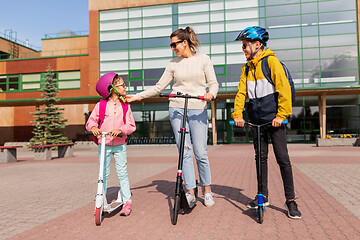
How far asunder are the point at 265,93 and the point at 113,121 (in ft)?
5.89

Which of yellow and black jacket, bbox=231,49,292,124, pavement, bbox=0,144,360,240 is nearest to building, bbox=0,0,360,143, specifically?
pavement, bbox=0,144,360,240

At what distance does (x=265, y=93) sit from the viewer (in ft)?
11.7

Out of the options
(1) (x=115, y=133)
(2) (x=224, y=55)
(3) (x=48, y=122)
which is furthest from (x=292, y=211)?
(2) (x=224, y=55)

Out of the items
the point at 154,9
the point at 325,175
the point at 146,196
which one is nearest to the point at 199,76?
the point at 146,196

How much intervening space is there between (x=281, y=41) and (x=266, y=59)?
2356 centimetres

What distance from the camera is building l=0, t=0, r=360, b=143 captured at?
24516mm

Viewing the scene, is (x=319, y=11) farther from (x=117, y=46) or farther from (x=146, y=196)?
(x=146, y=196)

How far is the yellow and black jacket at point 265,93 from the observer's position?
3.36 meters

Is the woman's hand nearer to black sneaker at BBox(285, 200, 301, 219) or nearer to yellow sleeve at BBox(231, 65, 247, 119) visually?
yellow sleeve at BBox(231, 65, 247, 119)

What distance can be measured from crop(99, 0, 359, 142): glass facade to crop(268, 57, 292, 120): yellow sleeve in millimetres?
19748

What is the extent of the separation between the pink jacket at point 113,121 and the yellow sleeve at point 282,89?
1.68 m

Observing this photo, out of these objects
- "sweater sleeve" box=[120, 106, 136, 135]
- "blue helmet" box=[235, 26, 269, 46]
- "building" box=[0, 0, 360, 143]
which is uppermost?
"building" box=[0, 0, 360, 143]

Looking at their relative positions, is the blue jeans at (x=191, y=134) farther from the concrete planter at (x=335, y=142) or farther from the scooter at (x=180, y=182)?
the concrete planter at (x=335, y=142)

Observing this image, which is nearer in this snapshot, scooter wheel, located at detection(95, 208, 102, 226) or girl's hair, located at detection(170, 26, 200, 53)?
scooter wheel, located at detection(95, 208, 102, 226)
